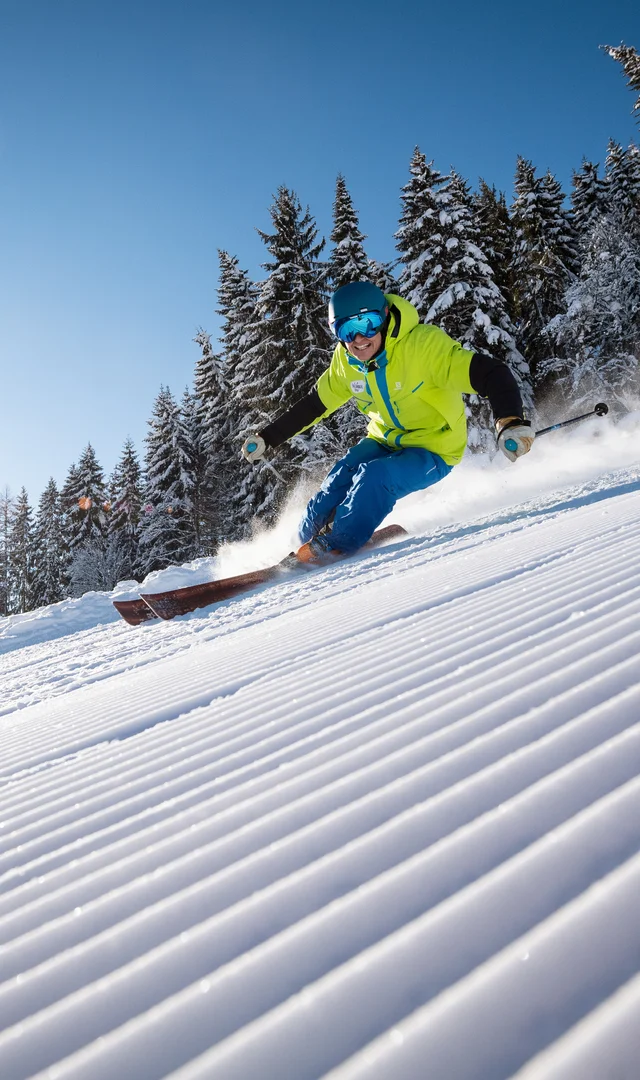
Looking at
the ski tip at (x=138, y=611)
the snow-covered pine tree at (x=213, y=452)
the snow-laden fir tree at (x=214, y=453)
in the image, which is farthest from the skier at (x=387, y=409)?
the snow-covered pine tree at (x=213, y=452)

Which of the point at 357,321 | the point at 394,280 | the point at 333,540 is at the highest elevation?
the point at 394,280

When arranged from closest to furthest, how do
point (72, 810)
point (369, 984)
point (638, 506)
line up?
point (369, 984) < point (72, 810) < point (638, 506)

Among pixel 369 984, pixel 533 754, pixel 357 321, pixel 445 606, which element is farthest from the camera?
pixel 357 321

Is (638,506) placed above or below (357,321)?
below

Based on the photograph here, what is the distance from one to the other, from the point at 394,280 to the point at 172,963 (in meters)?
22.5

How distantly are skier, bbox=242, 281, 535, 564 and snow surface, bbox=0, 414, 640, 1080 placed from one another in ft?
9.44

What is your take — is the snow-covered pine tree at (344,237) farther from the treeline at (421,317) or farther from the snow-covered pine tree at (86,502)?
the snow-covered pine tree at (86,502)

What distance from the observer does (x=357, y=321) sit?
465cm

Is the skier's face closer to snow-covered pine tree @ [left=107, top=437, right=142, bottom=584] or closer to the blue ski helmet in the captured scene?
the blue ski helmet

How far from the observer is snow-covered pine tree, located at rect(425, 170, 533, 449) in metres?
16.9

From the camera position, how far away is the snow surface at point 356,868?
1.86 ft

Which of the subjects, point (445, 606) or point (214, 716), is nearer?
point (214, 716)

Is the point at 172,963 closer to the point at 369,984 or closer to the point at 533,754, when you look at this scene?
the point at 369,984

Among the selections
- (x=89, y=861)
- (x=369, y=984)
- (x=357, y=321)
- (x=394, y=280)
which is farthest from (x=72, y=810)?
(x=394, y=280)
